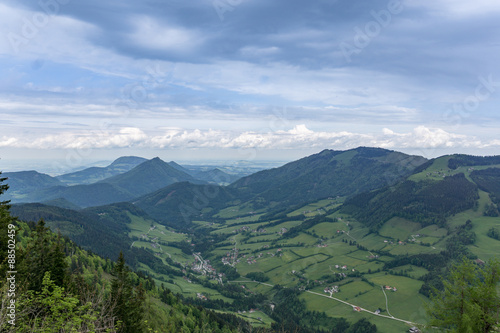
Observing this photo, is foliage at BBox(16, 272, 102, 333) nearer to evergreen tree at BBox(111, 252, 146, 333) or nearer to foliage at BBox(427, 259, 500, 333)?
evergreen tree at BBox(111, 252, 146, 333)

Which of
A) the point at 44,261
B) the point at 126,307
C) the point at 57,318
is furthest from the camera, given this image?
the point at 126,307

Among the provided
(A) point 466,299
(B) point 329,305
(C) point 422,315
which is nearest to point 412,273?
(C) point 422,315

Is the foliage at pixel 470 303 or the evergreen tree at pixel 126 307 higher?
the foliage at pixel 470 303

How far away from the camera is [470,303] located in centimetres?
2434

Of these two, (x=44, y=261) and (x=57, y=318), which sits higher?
(x=57, y=318)

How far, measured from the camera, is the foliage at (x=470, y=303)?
23.6 m

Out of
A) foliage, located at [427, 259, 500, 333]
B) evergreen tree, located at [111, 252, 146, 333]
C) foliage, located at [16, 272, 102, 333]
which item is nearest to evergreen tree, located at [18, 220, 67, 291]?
evergreen tree, located at [111, 252, 146, 333]

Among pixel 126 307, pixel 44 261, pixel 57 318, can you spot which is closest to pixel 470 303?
pixel 57 318

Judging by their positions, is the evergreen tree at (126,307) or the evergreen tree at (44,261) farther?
the evergreen tree at (126,307)

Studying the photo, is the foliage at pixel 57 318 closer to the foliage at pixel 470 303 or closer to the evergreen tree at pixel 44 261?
the evergreen tree at pixel 44 261

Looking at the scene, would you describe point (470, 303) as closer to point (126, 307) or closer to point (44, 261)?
point (126, 307)

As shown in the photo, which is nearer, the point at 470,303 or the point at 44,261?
the point at 470,303

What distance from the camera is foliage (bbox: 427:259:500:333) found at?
2358 cm

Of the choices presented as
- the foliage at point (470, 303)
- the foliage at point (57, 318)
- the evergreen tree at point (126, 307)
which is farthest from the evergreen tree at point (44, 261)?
the foliage at point (470, 303)
